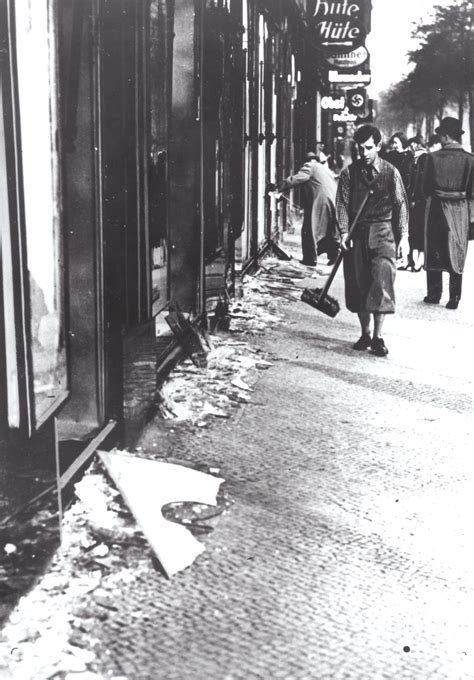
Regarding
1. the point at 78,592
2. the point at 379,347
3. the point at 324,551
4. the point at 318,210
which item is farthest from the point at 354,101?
the point at 78,592

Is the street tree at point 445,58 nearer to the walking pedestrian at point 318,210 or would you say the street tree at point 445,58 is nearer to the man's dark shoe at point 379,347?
the walking pedestrian at point 318,210

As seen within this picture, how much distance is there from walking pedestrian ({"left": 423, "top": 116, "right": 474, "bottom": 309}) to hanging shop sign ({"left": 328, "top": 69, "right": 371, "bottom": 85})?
1717cm

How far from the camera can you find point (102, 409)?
548 centimetres

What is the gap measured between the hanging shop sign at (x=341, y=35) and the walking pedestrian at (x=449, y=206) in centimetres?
934

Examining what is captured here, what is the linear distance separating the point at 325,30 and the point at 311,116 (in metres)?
7.83

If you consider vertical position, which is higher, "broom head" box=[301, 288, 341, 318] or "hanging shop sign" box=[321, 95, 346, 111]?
"hanging shop sign" box=[321, 95, 346, 111]

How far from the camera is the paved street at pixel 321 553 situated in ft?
11.8

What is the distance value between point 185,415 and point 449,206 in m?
6.29

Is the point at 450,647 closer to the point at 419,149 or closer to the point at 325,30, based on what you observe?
the point at 419,149

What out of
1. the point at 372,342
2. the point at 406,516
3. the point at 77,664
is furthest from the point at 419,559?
the point at 372,342

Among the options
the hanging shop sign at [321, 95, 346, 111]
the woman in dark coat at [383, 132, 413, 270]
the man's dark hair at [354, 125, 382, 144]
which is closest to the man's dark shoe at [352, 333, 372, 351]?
the man's dark hair at [354, 125, 382, 144]

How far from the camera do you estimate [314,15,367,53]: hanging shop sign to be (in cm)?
2080

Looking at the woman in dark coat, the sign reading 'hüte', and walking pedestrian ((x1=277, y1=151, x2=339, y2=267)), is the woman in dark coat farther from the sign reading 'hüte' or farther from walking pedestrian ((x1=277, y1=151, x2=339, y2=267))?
the sign reading 'hüte'

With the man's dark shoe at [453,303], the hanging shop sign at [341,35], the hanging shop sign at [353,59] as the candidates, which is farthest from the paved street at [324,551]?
the hanging shop sign at [353,59]
